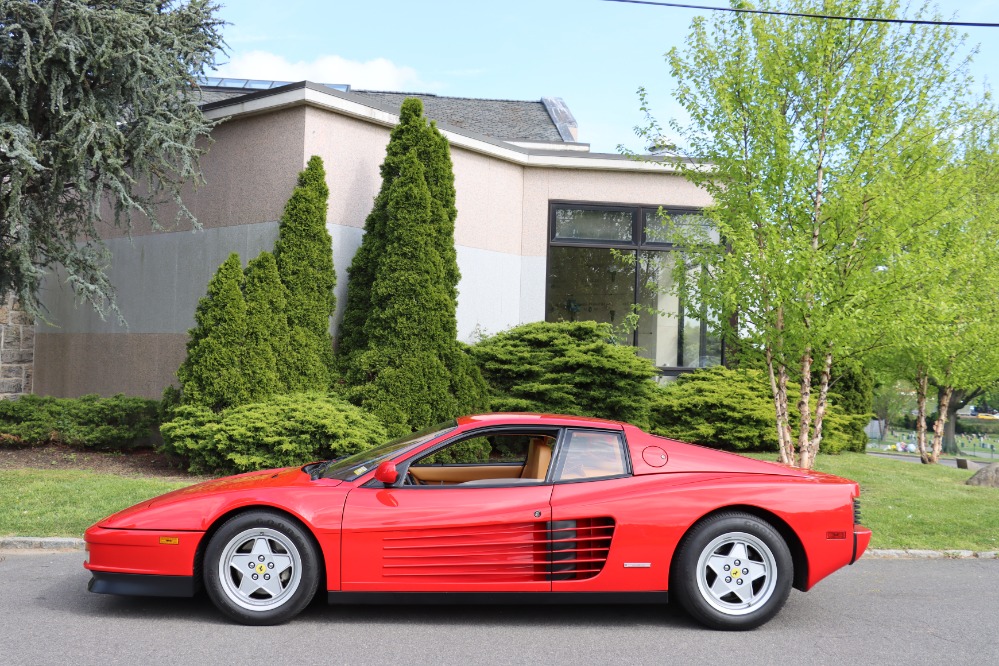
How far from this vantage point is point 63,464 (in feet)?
35.9

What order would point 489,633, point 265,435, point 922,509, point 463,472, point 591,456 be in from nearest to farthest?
point 489,633 → point 591,456 → point 463,472 → point 922,509 → point 265,435

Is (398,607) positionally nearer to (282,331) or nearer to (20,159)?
(282,331)

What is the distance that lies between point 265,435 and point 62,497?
7.07 ft

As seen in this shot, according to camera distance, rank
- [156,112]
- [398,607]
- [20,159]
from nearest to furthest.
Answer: [398,607], [20,159], [156,112]

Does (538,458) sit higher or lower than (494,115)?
lower

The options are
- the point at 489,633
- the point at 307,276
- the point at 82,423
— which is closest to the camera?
the point at 489,633

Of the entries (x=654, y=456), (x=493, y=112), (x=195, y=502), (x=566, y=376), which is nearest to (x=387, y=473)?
(x=195, y=502)

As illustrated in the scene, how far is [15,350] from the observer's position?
1570 centimetres

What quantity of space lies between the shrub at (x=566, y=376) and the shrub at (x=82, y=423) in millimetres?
4837

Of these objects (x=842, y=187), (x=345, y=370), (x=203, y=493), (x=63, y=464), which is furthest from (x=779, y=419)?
(x=63, y=464)

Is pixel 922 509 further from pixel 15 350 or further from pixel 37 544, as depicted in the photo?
pixel 15 350

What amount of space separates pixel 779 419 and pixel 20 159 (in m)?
9.83

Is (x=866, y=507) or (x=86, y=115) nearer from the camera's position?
(x=866, y=507)

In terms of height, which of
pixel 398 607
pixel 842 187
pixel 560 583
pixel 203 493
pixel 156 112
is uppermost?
pixel 156 112
